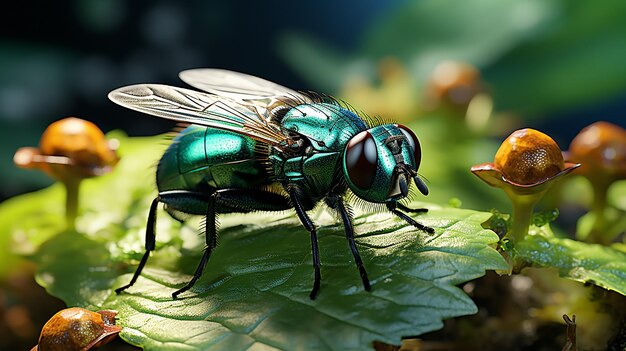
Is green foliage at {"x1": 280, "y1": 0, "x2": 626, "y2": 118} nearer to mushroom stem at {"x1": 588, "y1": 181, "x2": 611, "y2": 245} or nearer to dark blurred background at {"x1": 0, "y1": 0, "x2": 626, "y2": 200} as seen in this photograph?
dark blurred background at {"x1": 0, "y1": 0, "x2": 626, "y2": 200}

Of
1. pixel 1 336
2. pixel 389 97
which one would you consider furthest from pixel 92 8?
pixel 1 336

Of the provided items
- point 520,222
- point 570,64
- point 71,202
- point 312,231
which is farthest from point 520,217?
point 570,64

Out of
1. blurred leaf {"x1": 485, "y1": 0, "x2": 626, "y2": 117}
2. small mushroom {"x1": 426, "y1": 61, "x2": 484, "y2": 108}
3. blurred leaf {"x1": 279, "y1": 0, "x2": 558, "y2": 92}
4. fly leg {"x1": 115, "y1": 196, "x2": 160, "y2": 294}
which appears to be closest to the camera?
fly leg {"x1": 115, "y1": 196, "x2": 160, "y2": 294}

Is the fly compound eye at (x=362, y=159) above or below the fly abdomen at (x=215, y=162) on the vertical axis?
above

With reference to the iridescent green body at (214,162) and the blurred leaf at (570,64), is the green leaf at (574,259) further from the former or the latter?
the blurred leaf at (570,64)

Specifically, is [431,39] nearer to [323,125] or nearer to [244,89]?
[244,89]

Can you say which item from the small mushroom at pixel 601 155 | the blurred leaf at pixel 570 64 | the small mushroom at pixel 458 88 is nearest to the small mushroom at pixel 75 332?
the small mushroom at pixel 601 155

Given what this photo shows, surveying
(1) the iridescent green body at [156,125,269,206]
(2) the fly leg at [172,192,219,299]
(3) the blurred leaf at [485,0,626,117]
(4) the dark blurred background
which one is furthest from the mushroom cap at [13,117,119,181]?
(3) the blurred leaf at [485,0,626,117]
